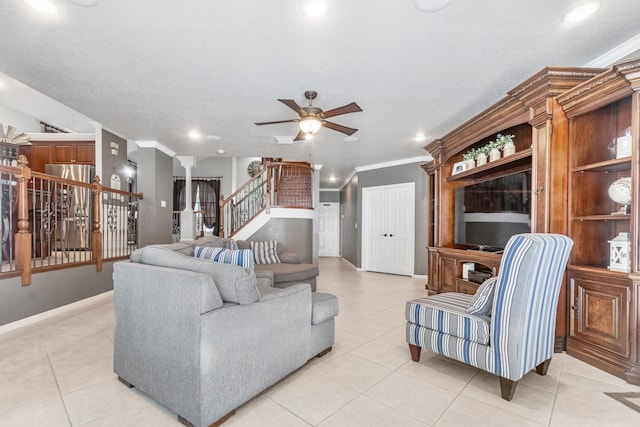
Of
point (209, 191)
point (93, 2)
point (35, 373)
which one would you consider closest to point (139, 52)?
point (93, 2)

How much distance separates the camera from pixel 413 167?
670cm

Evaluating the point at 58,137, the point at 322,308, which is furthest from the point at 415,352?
the point at 58,137

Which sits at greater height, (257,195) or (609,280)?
(257,195)

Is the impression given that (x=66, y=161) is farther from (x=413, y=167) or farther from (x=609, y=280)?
(x=609, y=280)

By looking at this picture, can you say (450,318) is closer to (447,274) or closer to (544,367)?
(544,367)

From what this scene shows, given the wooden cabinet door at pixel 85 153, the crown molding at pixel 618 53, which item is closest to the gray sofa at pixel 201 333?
the crown molding at pixel 618 53

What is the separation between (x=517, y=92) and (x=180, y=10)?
9.69ft

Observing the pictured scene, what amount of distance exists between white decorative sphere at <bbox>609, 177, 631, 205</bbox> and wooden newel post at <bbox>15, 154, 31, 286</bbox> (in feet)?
18.3

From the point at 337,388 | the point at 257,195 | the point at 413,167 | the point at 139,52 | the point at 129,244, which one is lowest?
the point at 337,388

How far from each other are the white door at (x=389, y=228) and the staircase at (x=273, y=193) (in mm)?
1571

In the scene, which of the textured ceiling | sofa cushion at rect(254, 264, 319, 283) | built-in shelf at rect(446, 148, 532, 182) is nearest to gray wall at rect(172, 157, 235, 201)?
the textured ceiling

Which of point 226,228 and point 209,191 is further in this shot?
point 209,191

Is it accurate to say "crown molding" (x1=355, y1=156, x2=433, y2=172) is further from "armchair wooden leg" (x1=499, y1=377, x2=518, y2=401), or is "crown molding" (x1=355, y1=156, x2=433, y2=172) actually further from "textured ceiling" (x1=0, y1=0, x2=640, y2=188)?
"armchair wooden leg" (x1=499, y1=377, x2=518, y2=401)

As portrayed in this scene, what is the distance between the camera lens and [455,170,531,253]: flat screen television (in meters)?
3.18
